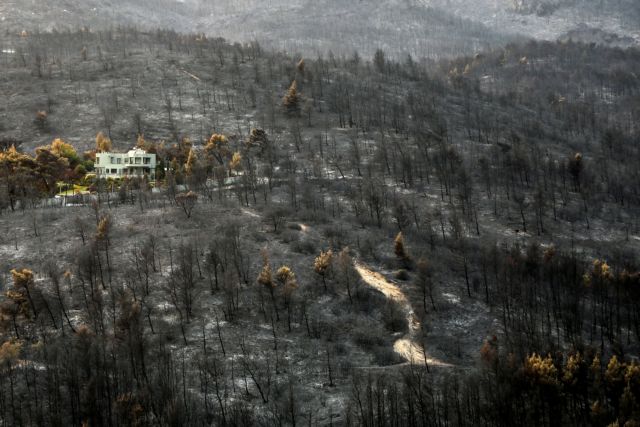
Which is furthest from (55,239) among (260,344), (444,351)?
(444,351)

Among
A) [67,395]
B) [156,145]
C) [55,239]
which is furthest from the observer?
[156,145]

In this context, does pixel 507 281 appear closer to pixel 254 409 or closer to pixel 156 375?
pixel 254 409

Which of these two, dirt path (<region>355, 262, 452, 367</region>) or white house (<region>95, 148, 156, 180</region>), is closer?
dirt path (<region>355, 262, 452, 367</region>)

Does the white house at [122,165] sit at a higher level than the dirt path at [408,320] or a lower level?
higher

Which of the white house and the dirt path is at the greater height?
the white house

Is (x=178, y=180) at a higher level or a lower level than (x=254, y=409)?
higher
